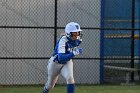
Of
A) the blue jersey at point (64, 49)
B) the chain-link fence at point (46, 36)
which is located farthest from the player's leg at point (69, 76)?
the chain-link fence at point (46, 36)

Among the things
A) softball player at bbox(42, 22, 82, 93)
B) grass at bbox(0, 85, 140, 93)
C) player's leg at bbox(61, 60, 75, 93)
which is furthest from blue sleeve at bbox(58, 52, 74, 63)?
grass at bbox(0, 85, 140, 93)

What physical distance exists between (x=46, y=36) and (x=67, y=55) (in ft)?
16.4

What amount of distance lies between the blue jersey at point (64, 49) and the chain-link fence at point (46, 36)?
4.34 metres

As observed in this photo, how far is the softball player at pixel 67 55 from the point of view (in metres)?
8.49

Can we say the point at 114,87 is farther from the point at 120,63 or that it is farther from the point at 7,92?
the point at 7,92

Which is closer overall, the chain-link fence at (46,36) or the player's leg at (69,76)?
the player's leg at (69,76)

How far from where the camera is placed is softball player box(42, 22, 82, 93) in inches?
334

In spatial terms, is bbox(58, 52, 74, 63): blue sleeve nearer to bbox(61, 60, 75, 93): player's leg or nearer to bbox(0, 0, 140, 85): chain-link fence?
bbox(61, 60, 75, 93): player's leg

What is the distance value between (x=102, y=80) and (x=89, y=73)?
43cm

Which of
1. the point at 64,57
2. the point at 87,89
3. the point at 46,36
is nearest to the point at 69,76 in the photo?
the point at 64,57

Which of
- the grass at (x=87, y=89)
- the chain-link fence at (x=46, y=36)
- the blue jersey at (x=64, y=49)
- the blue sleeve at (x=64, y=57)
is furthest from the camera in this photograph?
the chain-link fence at (x=46, y=36)

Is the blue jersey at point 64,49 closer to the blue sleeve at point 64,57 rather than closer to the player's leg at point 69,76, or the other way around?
the blue sleeve at point 64,57

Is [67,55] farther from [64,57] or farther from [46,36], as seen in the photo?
[46,36]

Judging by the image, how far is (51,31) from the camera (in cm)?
1322
